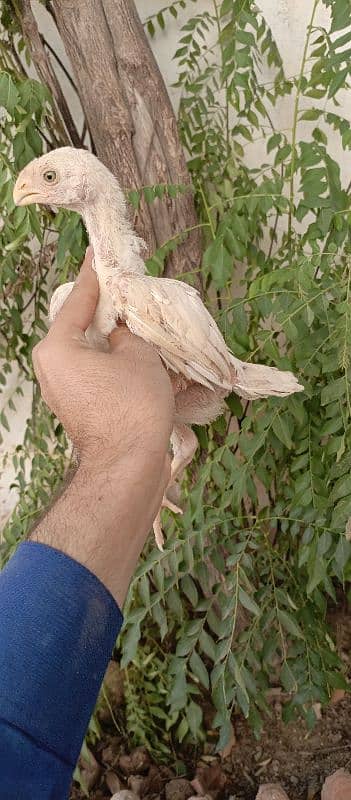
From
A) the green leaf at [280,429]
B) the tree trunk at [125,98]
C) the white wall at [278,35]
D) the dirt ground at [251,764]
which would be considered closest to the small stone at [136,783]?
the dirt ground at [251,764]

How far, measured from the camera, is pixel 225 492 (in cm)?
116

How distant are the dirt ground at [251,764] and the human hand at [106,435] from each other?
1.02 meters

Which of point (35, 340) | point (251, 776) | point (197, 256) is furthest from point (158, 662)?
point (197, 256)

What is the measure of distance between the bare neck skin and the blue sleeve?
38cm

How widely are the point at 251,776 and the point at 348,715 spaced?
0.92 feet

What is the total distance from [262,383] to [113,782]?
3.59 ft

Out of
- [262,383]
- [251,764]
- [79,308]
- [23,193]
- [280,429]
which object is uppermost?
[23,193]

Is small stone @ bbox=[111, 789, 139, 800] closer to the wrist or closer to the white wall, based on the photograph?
the wrist

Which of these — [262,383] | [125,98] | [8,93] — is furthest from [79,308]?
[125,98]

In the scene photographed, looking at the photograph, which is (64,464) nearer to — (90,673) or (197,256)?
(197,256)

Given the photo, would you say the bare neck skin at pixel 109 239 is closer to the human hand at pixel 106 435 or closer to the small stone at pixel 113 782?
the human hand at pixel 106 435

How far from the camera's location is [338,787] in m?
1.27

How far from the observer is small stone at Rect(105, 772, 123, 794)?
4.81ft

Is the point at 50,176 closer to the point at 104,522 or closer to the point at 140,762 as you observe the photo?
the point at 104,522
